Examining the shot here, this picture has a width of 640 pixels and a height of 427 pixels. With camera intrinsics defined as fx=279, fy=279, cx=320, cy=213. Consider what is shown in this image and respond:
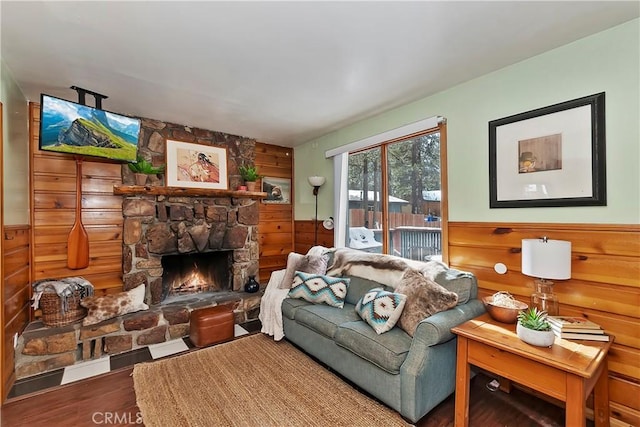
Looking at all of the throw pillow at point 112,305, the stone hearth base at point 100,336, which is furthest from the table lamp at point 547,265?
the throw pillow at point 112,305

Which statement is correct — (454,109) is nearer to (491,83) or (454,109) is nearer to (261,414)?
(491,83)

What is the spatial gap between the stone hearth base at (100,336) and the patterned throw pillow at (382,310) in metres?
1.85

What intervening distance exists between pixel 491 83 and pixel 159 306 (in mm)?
3903

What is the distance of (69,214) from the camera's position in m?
2.91

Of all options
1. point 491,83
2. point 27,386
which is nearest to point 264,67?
point 491,83

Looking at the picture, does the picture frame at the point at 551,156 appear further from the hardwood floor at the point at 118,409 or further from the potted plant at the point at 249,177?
the potted plant at the point at 249,177

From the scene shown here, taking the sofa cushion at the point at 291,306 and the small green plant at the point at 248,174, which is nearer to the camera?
the sofa cushion at the point at 291,306

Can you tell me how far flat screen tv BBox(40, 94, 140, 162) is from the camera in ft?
7.60

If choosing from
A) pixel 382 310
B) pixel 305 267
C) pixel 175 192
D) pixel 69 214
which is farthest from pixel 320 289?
pixel 69 214

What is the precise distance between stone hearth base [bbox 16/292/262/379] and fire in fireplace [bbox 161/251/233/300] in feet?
1.26

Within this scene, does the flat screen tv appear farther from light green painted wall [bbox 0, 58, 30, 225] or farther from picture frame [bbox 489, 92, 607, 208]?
picture frame [bbox 489, 92, 607, 208]

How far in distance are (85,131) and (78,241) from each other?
3.72ft

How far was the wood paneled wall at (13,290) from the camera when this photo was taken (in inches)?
78.3

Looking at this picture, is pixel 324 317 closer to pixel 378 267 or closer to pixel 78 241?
pixel 378 267
